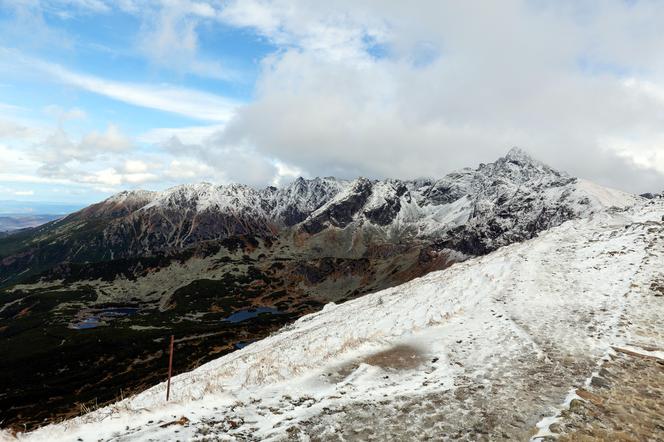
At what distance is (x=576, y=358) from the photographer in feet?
53.9

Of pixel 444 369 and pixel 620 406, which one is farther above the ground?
pixel 620 406

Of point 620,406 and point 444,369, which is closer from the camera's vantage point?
point 620,406

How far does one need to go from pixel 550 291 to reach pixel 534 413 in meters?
16.7

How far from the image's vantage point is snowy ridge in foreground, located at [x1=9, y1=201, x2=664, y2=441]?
11328 mm

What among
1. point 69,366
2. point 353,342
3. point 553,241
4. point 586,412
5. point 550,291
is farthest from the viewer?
point 69,366

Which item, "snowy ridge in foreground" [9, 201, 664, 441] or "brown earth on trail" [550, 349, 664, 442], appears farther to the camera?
"snowy ridge in foreground" [9, 201, 664, 441]

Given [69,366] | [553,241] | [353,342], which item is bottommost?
[69,366]

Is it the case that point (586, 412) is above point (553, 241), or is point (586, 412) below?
below

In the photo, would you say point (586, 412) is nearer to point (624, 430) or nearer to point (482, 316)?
point (624, 430)

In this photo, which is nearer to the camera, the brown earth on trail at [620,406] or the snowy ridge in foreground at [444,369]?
the brown earth on trail at [620,406]

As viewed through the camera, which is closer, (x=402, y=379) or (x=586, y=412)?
(x=586, y=412)

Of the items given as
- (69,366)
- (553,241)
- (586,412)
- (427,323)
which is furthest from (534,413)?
(69,366)

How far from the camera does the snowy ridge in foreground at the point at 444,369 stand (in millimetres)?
11328

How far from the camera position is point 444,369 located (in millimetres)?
16234
